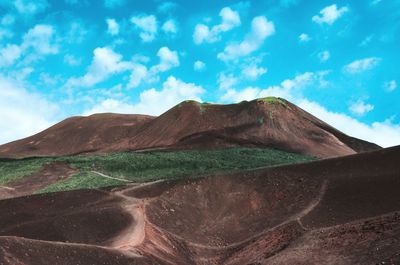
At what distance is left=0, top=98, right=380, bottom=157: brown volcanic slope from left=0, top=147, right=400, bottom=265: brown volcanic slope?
22156 millimetres

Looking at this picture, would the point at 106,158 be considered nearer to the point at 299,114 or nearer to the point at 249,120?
the point at 249,120

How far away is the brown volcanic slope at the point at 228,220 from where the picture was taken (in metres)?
17.5

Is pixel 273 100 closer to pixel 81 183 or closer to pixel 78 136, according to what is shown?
pixel 78 136

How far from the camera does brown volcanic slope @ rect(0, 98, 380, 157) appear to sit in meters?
52.3

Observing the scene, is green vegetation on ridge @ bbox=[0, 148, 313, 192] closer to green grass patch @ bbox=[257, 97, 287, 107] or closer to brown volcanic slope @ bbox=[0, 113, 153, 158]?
green grass patch @ bbox=[257, 97, 287, 107]

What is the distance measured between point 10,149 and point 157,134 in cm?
2457

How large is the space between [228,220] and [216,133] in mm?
27422

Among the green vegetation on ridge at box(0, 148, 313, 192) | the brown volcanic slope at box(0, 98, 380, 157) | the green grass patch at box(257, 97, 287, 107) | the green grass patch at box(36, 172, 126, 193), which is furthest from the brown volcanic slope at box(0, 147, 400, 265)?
the green grass patch at box(257, 97, 287, 107)

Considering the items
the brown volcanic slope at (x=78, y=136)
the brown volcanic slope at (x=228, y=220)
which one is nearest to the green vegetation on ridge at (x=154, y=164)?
the brown volcanic slope at (x=228, y=220)

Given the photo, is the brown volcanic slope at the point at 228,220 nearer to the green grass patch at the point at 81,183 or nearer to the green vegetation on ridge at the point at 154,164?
the green grass patch at the point at 81,183

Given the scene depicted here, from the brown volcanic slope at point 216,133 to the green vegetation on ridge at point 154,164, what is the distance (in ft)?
16.0

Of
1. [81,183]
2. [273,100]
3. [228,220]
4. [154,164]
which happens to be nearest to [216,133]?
[273,100]

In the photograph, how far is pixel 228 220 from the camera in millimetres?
26062

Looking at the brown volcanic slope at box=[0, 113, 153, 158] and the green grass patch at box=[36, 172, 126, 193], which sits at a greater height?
the brown volcanic slope at box=[0, 113, 153, 158]
